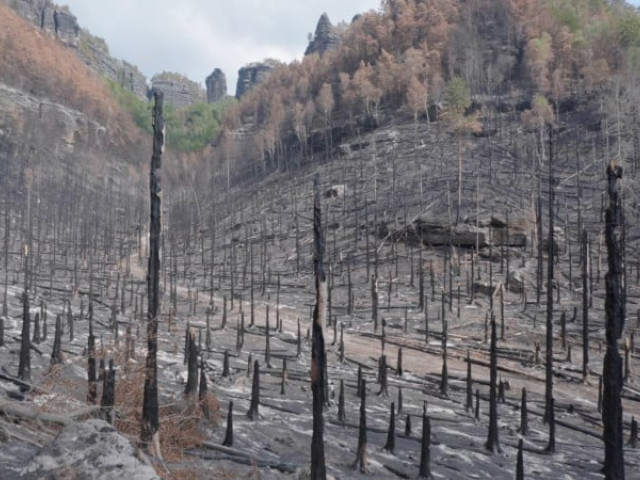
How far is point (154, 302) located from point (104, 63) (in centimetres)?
18680

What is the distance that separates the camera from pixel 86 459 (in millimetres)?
6680

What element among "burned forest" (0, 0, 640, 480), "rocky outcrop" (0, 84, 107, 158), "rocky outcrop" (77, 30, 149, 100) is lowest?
"burned forest" (0, 0, 640, 480)

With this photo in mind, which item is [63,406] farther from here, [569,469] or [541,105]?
[541,105]

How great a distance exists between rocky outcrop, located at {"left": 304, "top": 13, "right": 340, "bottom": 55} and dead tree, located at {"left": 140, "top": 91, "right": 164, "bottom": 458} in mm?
160228

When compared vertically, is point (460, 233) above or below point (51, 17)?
below

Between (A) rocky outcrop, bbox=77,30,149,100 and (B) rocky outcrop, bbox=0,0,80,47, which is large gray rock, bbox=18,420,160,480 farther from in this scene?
(A) rocky outcrop, bbox=77,30,149,100

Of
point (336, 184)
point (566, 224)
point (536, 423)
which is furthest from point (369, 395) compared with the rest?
point (336, 184)

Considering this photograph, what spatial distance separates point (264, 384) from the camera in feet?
84.5

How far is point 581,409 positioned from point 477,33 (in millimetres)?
90385

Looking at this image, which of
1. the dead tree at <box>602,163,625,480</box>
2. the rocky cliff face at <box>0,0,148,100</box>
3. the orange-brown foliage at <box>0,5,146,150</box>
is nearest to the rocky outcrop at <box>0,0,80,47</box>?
the rocky cliff face at <box>0,0,148,100</box>

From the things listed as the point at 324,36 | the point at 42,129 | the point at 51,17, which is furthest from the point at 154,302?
the point at 51,17

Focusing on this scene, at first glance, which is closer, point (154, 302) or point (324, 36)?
point (154, 302)

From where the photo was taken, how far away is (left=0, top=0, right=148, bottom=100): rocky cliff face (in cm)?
15050

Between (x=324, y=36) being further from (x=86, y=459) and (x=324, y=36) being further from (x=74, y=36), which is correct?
(x=86, y=459)
